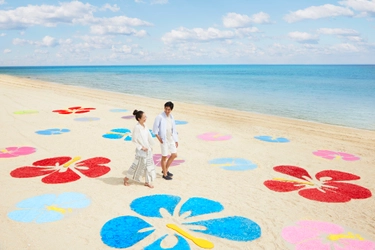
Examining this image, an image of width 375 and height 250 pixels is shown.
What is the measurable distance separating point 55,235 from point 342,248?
4.58 metres

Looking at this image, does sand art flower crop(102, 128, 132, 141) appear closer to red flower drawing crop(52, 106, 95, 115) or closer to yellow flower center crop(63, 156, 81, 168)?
yellow flower center crop(63, 156, 81, 168)

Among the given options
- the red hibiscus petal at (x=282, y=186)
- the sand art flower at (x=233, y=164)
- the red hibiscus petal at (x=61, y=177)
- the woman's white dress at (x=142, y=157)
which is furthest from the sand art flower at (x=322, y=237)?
the red hibiscus petal at (x=61, y=177)

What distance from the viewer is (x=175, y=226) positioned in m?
5.21

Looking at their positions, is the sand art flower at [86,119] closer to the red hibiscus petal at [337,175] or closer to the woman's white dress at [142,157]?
the woman's white dress at [142,157]

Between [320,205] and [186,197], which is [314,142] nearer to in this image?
[320,205]

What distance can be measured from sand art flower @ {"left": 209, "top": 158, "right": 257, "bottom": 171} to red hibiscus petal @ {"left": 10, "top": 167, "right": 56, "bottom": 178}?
14.7ft

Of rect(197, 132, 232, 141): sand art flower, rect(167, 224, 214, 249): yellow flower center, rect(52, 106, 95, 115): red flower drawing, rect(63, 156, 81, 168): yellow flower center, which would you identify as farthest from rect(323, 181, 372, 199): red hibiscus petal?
rect(52, 106, 95, 115): red flower drawing

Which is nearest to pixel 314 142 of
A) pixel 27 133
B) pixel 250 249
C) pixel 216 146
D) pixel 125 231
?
pixel 216 146

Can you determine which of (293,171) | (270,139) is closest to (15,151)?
(293,171)

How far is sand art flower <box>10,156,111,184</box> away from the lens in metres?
7.33

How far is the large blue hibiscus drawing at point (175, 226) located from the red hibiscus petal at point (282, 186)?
166 cm

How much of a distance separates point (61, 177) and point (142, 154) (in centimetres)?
227

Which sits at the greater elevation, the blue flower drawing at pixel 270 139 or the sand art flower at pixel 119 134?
the sand art flower at pixel 119 134

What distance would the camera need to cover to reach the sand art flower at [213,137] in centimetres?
1155
